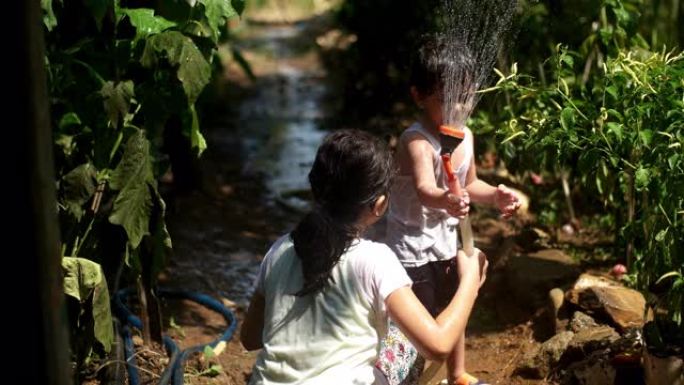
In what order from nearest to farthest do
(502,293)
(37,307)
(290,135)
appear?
1. (37,307)
2. (502,293)
3. (290,135)

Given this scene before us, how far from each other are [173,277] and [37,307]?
3875 millimetres

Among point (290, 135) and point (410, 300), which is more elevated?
point (410, 300)

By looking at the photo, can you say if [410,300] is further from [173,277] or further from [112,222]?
[173,277]

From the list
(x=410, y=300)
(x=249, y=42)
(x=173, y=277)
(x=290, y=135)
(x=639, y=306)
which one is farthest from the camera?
(x=249, y=42)

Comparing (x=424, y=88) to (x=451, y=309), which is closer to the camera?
(x=451, y=309)

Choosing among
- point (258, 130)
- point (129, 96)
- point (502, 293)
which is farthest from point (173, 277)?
point (258, 130)

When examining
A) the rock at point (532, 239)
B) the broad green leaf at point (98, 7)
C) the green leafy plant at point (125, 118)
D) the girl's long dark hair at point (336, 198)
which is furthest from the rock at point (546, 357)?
the broad green leaf at point (98, 7)

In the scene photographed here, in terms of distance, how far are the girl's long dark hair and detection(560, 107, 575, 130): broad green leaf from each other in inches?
47.8

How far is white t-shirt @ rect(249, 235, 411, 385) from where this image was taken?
2.82m

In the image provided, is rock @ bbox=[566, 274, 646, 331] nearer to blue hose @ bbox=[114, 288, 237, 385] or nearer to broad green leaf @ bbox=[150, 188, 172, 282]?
blue hose @ bbox=[114, 288, 237, 385]

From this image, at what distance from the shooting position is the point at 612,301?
14.9 feet

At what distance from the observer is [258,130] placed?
30.0 ft

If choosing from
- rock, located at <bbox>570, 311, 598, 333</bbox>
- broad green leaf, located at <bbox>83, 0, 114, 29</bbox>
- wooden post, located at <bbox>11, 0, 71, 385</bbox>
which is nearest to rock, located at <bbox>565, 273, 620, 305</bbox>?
rock, located at <bbox>570, 311, 598, 333</bbox>

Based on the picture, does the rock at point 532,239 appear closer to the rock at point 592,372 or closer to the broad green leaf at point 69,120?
the rock at point 592,372
